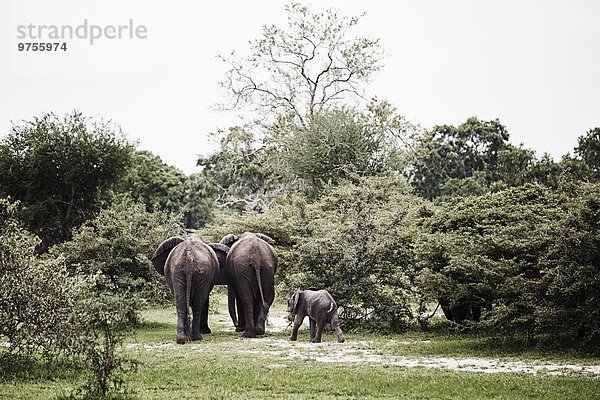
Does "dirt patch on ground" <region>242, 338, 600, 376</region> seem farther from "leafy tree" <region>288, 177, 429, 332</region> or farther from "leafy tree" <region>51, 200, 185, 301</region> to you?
"leafy tree" <region>51, 200, 185, 301</region>

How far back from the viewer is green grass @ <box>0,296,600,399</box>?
11.4 m

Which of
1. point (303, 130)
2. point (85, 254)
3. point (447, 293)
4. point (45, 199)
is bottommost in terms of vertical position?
point (447, 293)

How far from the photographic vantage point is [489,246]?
17.2 m

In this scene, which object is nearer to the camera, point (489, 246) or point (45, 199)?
point (489, 246)

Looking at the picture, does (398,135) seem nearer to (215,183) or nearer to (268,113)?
(268,113)

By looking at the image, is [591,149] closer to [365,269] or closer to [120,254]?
[365,269]

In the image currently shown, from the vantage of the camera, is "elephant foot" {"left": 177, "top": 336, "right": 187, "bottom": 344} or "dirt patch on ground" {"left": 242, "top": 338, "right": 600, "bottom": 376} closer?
"dirt patch on ground" {"left": 242, "top": 338, "right": 600, "bottom": 376}

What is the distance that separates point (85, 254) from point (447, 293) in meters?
10.9

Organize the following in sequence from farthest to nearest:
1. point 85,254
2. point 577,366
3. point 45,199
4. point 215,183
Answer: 1. point 215,183
2. point 45,199
3. point 85,254
4. point 577,366

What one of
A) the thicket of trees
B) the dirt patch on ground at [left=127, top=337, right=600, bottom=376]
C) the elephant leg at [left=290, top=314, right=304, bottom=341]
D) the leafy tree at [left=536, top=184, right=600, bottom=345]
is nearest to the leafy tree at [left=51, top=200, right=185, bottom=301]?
the thicket of trees

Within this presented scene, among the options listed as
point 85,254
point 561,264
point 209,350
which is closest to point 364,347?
point 209,350

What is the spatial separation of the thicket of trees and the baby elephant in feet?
7.05

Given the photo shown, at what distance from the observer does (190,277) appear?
18.5 metres

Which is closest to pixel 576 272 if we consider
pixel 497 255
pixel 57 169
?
pixel 497 255
